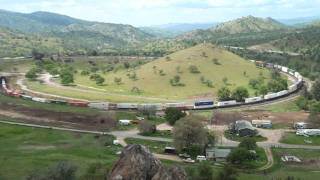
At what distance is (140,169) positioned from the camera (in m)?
48.8

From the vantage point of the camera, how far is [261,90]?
16862cm

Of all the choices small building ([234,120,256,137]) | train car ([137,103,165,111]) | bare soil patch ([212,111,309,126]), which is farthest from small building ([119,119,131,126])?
small building ([234,120,256,137])

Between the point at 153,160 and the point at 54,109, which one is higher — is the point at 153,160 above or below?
above

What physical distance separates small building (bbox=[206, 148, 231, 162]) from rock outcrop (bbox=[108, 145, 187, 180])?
4120 centimetres

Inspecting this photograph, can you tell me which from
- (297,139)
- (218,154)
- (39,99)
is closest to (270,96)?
(297,139)

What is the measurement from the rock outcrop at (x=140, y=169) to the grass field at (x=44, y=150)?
2665 cm

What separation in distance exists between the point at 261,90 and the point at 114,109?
181ft

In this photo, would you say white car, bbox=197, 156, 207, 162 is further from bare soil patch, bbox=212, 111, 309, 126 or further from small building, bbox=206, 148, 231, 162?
bare soil patch, bbox=212, 111, 309, 126

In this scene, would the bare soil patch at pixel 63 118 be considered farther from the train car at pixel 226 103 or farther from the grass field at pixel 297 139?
the grass field at pixel 297 139

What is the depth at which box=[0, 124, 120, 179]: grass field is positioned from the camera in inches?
3206

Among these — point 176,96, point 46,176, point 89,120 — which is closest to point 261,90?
point 176,96

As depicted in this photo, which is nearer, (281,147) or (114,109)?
(281,147)

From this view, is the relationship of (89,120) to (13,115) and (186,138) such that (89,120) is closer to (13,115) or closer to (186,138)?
(13,115)

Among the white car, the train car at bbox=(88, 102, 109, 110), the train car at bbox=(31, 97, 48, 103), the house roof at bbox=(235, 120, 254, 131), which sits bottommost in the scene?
the train car at bbox=(31, 97, 48, 103)
